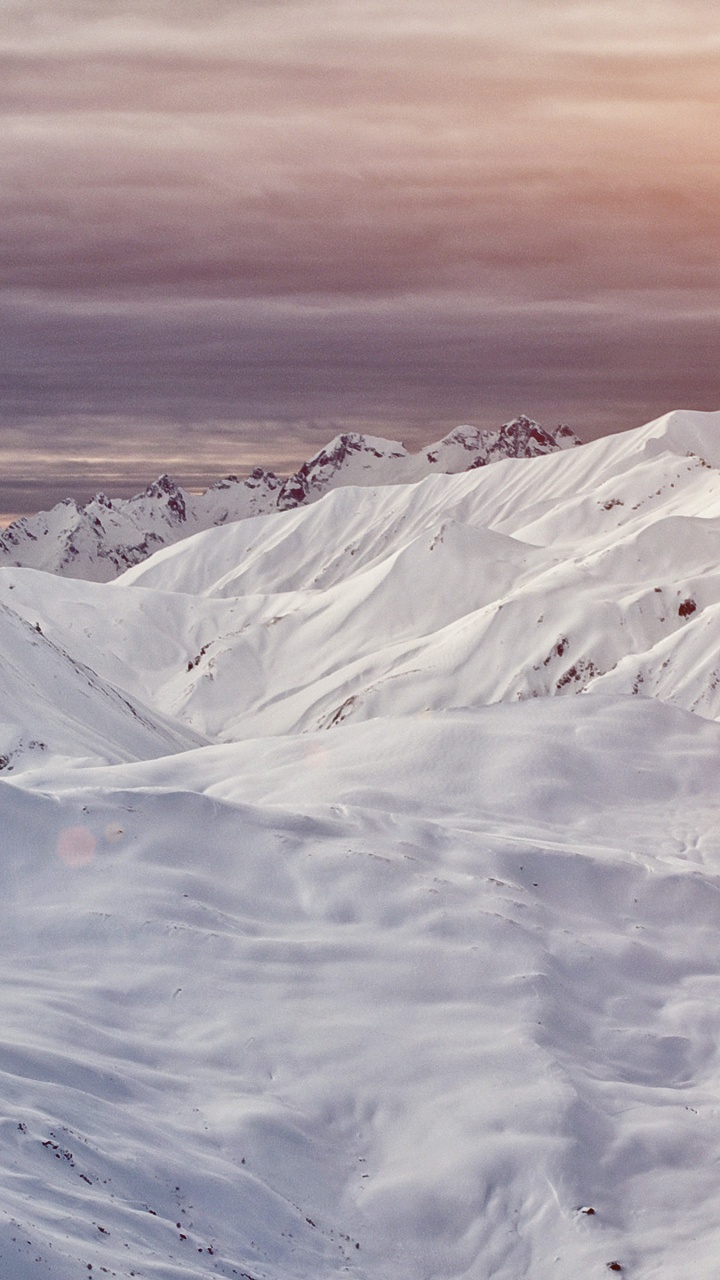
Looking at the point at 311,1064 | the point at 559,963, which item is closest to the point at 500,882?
the point at 559,963

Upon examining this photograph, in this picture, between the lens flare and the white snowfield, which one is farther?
the lens flare

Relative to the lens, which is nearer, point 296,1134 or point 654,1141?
point 296,1134

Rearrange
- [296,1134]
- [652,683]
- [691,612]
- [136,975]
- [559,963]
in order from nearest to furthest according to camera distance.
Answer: [296,1134] < [136,975] < [559,963] < [652,683] < [691,612]

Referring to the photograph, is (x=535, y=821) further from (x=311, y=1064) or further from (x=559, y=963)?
(x=311, y=1064)

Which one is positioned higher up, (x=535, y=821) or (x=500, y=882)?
(x=500, y=882)

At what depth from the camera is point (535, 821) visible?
4562 cm

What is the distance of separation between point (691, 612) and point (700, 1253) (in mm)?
166083

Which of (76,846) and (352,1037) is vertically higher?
(76,846)

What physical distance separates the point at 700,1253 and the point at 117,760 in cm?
5962

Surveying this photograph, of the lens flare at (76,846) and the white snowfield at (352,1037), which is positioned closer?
the white snowfield at (352,1037)

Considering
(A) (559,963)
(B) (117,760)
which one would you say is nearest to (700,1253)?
(A) (559,963)

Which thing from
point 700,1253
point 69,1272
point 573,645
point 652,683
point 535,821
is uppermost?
point 69,1272


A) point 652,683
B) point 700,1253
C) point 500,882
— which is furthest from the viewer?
point 652,683

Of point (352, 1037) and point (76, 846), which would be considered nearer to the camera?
point (352, 1037)
